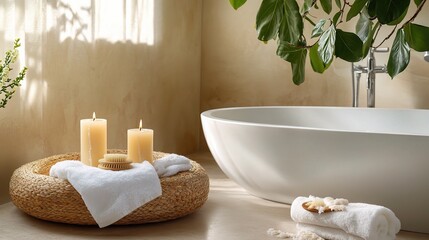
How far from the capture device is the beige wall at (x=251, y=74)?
444 centimetres

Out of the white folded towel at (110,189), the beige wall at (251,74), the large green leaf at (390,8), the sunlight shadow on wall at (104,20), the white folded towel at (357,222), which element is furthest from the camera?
the beige wall at (251,74)

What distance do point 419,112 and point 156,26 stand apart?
5.35 ft

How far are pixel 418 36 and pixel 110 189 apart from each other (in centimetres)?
139

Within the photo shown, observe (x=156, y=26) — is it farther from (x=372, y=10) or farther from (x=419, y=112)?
(x=372, y=10)

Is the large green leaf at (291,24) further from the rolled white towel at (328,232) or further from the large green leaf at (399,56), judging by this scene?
the rolled white towel at (328,232)

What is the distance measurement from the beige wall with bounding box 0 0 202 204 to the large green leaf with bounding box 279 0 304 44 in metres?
1.64

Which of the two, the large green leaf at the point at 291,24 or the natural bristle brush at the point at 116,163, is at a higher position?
the large green leaf at the point at 291,24

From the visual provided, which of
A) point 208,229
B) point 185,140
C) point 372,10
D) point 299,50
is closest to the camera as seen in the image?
point 372,10

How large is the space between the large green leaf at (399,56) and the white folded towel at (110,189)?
1.20 m

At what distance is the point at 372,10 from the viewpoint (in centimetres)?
147

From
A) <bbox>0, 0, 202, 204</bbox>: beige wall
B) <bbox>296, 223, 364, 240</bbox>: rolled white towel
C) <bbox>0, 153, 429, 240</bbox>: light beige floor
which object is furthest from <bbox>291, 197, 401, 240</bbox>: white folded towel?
<bbox>0, 0, 202, 204</bbox>: beige wall

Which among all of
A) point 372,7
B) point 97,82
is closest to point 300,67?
point 372,7

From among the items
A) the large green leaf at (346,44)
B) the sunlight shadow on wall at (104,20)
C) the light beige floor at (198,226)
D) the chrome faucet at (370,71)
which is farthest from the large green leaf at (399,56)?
the chrome faucet at (370,71)

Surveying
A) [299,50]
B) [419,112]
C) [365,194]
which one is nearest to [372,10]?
[299,50]
